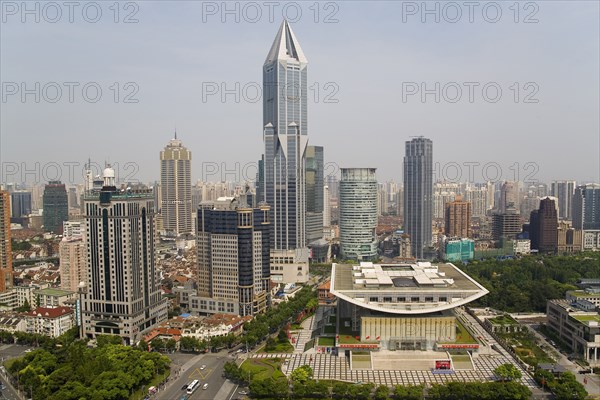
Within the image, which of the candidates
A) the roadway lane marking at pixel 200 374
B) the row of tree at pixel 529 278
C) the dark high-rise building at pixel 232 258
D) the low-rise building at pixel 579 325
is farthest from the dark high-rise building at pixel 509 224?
the roadway lane marking at pixel 200 374

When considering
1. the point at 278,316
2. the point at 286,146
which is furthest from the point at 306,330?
the point at 286,146

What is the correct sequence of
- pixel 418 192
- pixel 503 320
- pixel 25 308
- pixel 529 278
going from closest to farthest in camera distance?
1. pixel 503 320
2. pixel 25 308
3. pixel 529 278
4. pixel 418 192

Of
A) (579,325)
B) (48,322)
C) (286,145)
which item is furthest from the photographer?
(286,145)

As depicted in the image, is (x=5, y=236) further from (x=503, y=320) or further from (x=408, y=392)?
(x=503, y=320)

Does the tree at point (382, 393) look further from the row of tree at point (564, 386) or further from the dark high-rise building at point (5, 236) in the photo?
the dark high-rise building at point (5, 236)

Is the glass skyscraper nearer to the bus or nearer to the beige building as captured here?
the beige building

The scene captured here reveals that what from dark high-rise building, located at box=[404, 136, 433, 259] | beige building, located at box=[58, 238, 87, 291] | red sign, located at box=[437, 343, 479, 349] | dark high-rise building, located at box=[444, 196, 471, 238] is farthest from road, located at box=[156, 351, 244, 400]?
dark high-rise building, located at box=[444, 196, 471, 238]
